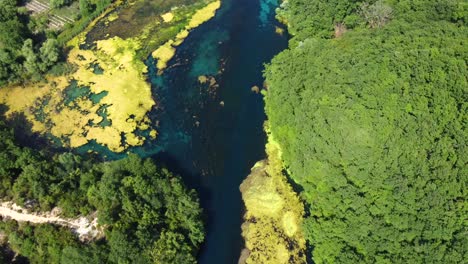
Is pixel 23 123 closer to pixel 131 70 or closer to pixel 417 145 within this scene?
pixel 131 70

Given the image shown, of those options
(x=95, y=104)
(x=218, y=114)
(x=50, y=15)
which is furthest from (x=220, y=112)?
(x=50, y=15)

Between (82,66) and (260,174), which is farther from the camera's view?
(82,66)

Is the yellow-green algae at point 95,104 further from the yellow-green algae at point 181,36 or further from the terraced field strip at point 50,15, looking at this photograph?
the terraced field strip at point 50,15

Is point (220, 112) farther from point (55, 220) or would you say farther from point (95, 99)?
point (55, 220)

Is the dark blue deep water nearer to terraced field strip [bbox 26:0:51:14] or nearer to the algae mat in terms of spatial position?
the algae mat

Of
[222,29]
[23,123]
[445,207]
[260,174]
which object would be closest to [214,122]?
[260,174]
